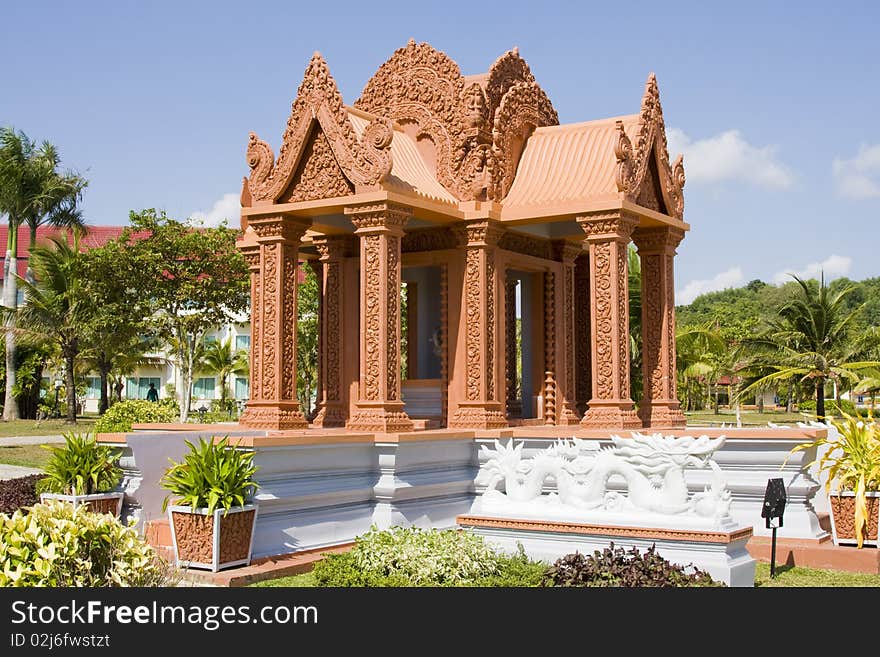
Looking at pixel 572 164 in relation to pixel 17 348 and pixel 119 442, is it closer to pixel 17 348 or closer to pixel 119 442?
pixel 119 442

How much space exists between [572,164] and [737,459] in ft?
15.1

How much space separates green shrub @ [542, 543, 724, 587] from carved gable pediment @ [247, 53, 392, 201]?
545 cm

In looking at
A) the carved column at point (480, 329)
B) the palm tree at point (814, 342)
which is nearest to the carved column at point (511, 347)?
the carved column at point (480, 329)

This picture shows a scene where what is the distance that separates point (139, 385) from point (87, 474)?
52774mm

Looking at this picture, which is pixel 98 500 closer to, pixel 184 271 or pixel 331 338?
pixel 331 338

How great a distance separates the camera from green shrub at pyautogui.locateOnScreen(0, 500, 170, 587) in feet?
22.3

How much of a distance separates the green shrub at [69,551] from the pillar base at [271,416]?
4737 millimetres

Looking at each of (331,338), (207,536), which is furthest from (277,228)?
(207,536)

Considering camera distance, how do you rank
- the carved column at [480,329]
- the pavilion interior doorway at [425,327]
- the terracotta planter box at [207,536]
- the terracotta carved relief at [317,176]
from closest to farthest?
the terracotta planter box at [207,536] < the terracotta carved relief at [317,176] < the carved column at [480,329] < the pavilion interior doorway at [425,327]

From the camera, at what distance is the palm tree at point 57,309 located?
102ft

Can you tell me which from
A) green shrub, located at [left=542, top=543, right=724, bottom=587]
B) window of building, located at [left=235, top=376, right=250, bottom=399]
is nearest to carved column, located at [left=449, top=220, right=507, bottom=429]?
green shrub, located at [left=542, top=543, right=724, bottom=587]

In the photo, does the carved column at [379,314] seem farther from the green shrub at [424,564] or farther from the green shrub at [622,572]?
the green shrub at [622,572]

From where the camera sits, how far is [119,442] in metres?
10.2

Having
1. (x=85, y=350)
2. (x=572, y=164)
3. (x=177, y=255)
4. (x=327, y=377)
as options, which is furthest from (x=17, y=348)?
(x=572, y=164)
